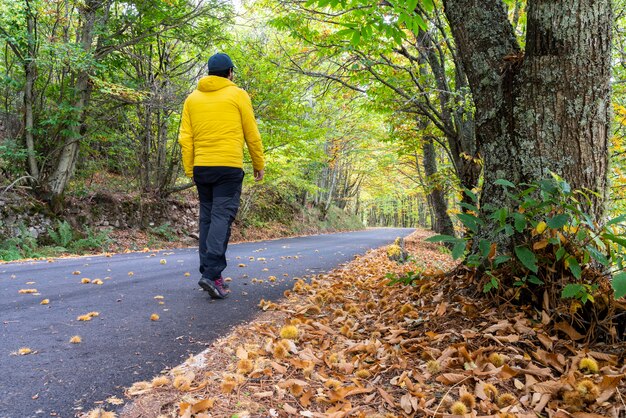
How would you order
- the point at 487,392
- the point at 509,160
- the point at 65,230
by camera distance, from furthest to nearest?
the point at 65,230 → the point at 509,160 → the point at 487,392

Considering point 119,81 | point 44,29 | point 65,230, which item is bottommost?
point 65,230

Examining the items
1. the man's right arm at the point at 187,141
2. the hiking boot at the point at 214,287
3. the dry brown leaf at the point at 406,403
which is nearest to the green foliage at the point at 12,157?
the man's right arm at the point at 187,141

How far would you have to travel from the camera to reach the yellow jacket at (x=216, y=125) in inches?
137

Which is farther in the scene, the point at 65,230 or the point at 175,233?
the point at 175,233

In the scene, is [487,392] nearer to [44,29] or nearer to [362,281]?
[362,281]

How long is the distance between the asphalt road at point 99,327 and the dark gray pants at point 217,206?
386 mm

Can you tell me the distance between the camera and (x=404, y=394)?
5.91 feet

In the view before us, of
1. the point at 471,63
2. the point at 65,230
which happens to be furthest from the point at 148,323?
the point at 65,230

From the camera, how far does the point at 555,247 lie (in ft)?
7.38

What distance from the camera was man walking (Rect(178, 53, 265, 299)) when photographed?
348 cm

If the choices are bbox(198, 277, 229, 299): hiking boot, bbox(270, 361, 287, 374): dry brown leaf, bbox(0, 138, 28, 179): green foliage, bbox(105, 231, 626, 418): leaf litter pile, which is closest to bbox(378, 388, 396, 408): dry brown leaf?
bbox(105, 231, 626, 418): leaf litter pile

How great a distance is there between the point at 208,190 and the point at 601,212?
3.26 metres

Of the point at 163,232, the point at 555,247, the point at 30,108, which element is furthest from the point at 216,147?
the point at 163,232

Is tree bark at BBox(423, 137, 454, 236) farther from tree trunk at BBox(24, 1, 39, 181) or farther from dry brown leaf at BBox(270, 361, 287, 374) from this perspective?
tree trunk at BBox(24, 1, 39, 181)
